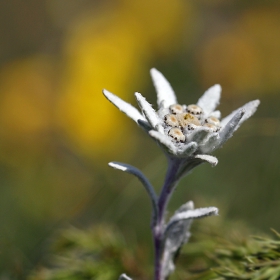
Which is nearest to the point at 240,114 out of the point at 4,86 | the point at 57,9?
the point at 4,86

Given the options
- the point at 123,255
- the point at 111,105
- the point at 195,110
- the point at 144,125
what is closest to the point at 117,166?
the point at 144,125

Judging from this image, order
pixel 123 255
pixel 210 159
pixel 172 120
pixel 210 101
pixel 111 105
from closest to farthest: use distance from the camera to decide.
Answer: pixel 210 159, pixel 172 120, pixel 210 101, pixel 123 255, pixel 111 105

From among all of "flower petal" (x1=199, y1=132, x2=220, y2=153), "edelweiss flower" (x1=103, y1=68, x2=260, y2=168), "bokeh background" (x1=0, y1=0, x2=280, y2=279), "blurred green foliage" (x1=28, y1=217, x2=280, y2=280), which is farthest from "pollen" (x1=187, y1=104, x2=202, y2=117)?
"bokeh background" (x1=0, y1=0, x2=280, y2=279)

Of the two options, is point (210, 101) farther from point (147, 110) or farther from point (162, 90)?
point (147, 110)

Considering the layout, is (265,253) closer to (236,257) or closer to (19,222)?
(236,257)

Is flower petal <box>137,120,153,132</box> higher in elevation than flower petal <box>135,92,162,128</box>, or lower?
lower

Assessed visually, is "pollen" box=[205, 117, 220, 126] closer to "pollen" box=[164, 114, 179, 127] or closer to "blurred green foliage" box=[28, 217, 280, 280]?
"pollen" box=[164, 114, 179, 127]

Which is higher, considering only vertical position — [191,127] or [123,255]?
[191,127]
